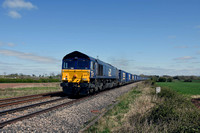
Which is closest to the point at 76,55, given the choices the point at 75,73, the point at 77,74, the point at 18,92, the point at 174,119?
the point at 75,73

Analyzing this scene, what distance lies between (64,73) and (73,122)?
28.0 feet

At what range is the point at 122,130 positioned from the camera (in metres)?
6.16

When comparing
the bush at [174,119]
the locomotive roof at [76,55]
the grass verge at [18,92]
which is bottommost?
the grass verge at [18,92]

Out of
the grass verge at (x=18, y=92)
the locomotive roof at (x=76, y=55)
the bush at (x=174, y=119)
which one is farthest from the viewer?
the grass verge at (x=18, y=92)

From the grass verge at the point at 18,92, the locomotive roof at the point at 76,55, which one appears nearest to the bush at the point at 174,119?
the locomotive roof at the point at 76,55

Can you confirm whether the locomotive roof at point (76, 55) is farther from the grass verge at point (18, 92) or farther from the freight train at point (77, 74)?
the grass verge at point (18, 92)

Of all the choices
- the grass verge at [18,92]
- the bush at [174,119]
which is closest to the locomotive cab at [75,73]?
the grass verge at [18,92]

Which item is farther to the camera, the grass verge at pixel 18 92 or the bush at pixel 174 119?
the grass verge at pixel 18 92

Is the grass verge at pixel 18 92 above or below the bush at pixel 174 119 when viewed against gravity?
below

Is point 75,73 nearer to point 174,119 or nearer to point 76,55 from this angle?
point 76,55

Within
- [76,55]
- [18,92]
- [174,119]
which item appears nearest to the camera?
[174,119]

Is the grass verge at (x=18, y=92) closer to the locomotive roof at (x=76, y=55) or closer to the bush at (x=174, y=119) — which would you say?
the locomotive roof at (x=76, y=55)

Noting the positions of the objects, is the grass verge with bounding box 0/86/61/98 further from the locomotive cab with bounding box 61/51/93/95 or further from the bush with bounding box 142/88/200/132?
the bush with bounding box 142/88/200/132

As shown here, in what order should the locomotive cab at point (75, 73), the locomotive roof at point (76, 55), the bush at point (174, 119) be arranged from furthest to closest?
the locomotive roof at point (76, 55)
the locomotive cab at point (75, 73)
the bush at point (174, 119)
